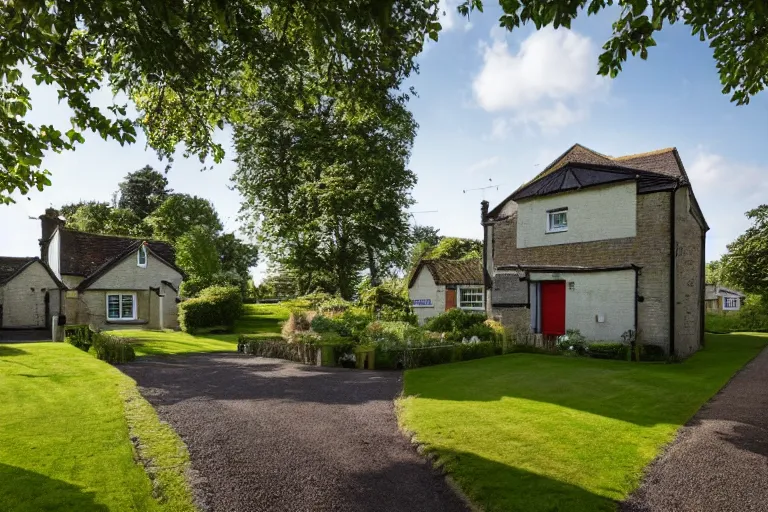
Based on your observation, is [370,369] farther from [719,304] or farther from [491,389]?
[719,304]

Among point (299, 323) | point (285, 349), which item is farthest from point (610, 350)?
point (299, 323)

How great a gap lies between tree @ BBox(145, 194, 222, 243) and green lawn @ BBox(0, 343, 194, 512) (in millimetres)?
46965

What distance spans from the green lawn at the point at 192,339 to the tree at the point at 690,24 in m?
18.7

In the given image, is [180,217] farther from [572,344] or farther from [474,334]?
[572,344]

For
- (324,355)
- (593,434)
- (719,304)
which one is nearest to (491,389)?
(593,434)

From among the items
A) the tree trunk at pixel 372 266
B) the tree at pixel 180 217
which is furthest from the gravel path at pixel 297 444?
the tree at pixel 180 217

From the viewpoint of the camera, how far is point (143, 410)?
9508mm

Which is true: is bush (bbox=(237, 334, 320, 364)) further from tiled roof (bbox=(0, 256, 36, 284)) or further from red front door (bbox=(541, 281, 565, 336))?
tiled roof (bbox=(0, 256, 36, 284))

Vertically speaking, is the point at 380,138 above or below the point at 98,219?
above

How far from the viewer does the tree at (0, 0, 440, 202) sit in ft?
20.8

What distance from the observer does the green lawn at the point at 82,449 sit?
565 centimetres

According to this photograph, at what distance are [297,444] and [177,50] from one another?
21.8ft

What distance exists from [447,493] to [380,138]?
114 ft

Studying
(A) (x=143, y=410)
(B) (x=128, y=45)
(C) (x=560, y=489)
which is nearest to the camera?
(C) (x=560, y=489)
